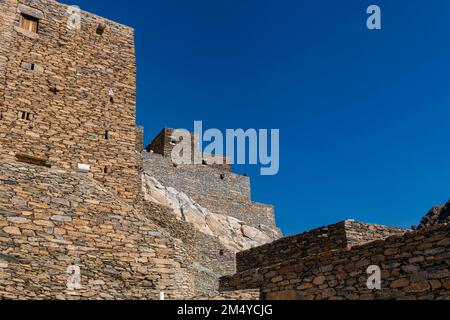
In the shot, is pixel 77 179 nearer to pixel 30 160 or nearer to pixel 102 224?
pixel 102 224

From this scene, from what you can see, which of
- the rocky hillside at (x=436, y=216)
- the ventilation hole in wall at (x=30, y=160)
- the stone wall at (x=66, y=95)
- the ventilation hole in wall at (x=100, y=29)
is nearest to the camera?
the ventilation hole in wall at (x=30, y=160)

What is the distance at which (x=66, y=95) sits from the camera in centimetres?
1777

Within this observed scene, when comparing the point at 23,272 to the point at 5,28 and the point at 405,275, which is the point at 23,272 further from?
the point at 5,28

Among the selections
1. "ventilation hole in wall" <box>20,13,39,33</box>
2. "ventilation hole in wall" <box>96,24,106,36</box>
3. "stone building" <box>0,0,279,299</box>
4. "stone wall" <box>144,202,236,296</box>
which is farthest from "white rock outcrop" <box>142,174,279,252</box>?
"ventilation hole in wall" <box>20,13,39,33</box>

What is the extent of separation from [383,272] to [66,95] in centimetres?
1301

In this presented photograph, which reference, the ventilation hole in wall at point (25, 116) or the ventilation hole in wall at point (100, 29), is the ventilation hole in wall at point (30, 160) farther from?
the ventilation hole in wall at point (100, 29)

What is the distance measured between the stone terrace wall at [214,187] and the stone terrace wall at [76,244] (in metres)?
21.0

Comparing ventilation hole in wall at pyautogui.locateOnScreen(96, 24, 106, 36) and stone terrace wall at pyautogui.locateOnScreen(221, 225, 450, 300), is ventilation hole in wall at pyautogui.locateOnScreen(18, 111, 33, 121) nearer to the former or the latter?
ventilation hole in wall at pyautogui.locateOnScreen(96, 24, 106, 36)

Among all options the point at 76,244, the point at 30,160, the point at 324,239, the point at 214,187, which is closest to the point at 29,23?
the point at 30,160

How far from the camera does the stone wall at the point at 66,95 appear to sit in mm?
16453

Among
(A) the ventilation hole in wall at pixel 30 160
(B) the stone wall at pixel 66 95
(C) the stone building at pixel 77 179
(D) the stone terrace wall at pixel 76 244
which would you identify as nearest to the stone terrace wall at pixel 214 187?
(C) the stone building at pixel 77 179

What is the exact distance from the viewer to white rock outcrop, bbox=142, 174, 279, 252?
101ft
